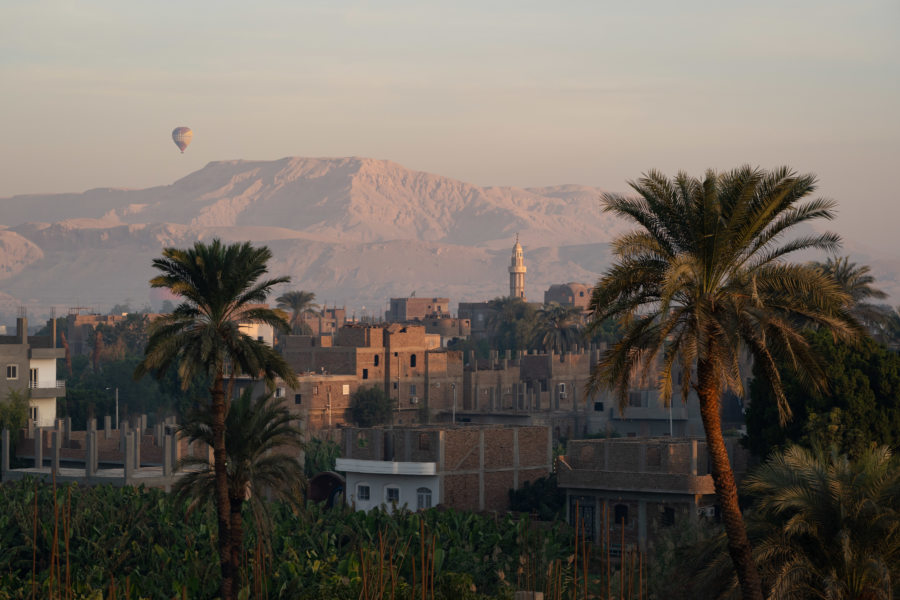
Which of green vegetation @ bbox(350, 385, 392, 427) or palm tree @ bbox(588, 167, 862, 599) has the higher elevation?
palm tree @ bbox(588, 167, 862, 599)

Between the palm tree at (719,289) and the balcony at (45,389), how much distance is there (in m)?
67.5

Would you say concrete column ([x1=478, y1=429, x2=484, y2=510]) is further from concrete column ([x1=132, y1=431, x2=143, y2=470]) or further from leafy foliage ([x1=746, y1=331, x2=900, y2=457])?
concrete column ([x1=132, y1=431, x2=143, y2=470])

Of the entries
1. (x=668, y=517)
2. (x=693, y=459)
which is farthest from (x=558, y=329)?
(x=693, y=459)

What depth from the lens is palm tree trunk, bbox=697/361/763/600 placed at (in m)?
26.4

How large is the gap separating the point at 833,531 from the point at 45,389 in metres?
69.8

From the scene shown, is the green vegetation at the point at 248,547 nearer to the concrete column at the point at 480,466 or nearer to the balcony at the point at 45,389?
the concrete column at the point at 480,466

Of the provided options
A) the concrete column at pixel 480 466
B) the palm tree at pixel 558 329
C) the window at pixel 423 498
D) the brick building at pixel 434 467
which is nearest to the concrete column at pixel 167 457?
the brick building at pixel 434 467

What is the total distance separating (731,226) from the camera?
26.6 m

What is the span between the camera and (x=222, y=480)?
36.6 metres

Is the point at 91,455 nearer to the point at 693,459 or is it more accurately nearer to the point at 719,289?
the point at 693,459

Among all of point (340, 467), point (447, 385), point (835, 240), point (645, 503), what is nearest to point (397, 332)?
point (447, 385)

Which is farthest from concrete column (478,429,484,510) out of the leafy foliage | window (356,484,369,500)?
the leafy foliage

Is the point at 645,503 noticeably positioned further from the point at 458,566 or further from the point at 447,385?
the point at 447,385

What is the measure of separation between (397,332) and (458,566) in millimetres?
65478
